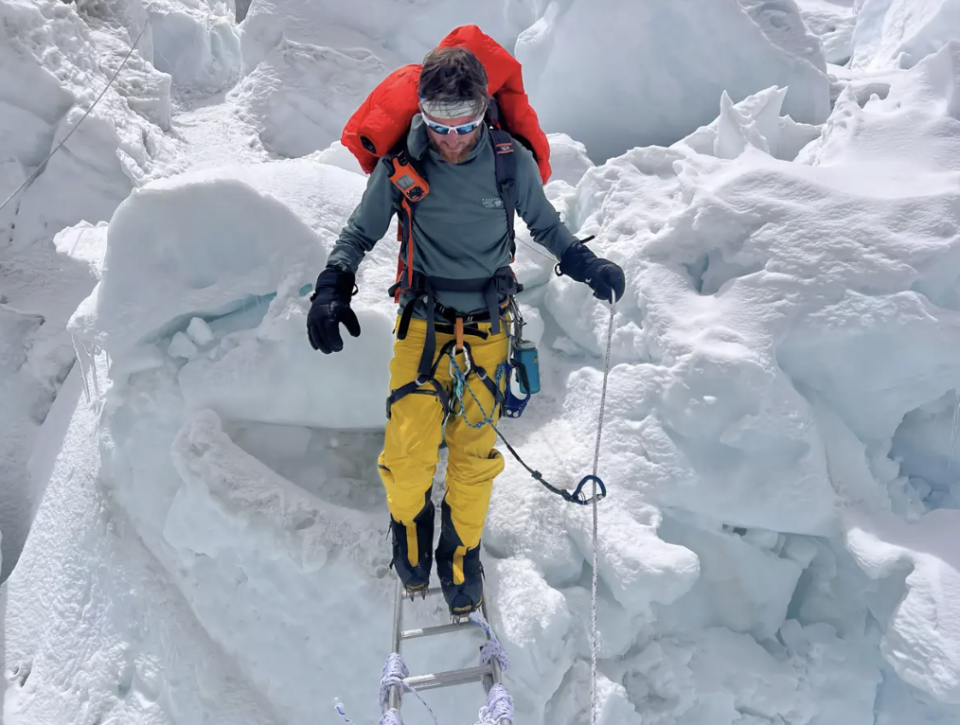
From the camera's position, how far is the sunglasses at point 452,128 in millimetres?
2070

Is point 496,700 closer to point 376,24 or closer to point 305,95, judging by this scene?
point 305,95

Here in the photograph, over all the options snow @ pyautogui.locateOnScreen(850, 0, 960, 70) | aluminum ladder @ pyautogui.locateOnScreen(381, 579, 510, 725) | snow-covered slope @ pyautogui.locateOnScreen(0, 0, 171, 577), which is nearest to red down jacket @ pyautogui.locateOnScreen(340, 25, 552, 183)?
aluminum ladder @ pyautogui.locateOnScreen(381, 579, 510, 725)

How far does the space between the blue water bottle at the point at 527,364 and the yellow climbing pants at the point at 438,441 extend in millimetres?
70

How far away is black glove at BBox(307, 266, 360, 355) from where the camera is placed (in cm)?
218

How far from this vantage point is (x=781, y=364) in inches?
122

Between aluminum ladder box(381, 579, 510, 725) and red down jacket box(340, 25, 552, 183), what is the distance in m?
1.64

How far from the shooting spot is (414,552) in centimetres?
251

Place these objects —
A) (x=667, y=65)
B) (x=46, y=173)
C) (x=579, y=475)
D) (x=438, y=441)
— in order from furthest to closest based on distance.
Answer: (x=46, y=173) < (x=667, y=65) < (x=579, y=475) < (x=438, y=441)

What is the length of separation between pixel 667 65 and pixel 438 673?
15.4ft

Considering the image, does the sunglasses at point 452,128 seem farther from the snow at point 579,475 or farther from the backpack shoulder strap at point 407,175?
the snow at point 579,475

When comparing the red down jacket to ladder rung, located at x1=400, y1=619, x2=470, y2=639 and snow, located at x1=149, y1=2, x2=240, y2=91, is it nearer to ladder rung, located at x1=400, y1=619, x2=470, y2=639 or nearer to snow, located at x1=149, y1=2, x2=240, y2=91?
ladder rung, located at x1=400, y1=619, x2=470, y2=639

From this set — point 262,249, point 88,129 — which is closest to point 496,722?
point 262,249

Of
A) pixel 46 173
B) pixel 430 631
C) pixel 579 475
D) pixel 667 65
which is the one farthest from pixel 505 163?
pixel 46 173

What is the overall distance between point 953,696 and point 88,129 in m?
6.83
